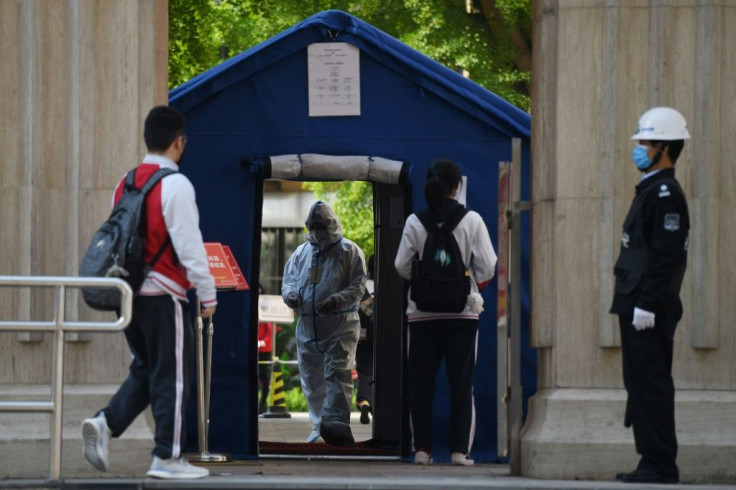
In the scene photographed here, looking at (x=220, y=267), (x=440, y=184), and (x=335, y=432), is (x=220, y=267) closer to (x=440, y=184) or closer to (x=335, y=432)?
(x=440, y=184)

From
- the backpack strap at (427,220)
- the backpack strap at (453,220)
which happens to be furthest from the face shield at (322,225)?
the backpack strap at (453,220)

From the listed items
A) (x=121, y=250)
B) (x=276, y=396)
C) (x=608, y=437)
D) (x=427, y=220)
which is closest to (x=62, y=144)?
(x=121, y=250)

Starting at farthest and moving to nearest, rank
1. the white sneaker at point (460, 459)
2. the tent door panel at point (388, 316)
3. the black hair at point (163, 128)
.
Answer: the tent door panel at point (388, 316), the white sneaker at point (460, 459), the black hair at point (163, 128)

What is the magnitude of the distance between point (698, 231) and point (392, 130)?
391 centimetres

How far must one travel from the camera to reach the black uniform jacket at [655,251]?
8641 mm

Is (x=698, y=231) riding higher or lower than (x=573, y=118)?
lower

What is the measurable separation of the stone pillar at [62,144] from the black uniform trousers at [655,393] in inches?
113

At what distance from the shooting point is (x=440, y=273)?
11.0 m

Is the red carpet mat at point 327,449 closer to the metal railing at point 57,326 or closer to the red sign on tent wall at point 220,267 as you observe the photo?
the red sign on tent wall at point 220,267

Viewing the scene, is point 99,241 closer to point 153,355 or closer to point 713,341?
point 153,355

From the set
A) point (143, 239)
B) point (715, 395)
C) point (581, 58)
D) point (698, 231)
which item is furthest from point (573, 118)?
point (143, 239)

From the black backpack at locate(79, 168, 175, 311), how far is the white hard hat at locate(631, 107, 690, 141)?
2.57 meters

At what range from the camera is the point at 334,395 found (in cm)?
1404

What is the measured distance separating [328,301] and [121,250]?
18.4 ft
